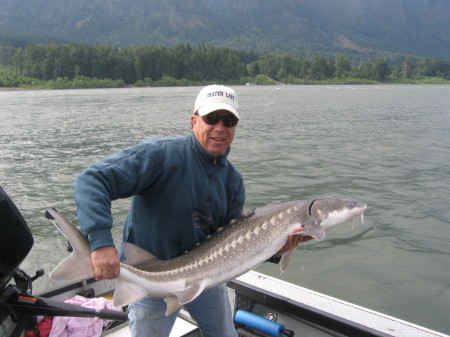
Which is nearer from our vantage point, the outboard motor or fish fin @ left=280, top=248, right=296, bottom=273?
the outboard motor

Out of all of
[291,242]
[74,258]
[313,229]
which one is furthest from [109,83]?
[74,258]

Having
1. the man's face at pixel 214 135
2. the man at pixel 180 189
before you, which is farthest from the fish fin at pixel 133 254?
the man's face at pixel 214 135

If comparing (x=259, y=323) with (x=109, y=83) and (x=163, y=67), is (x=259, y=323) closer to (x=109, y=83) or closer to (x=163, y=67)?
(x=109, y=83)

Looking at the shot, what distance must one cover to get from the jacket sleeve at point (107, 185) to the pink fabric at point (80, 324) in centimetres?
179

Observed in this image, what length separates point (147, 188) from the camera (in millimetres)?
2645

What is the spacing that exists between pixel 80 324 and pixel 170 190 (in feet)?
6.55

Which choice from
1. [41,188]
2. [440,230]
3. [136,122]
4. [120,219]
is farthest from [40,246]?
[136,122]

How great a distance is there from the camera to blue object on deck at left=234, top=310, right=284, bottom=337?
359 centimetres

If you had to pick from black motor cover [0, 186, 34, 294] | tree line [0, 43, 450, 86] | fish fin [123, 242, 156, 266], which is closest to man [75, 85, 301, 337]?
fish fin [123, 242, 156, 266]

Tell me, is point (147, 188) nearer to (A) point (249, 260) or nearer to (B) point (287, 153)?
(A) point (249, 260)

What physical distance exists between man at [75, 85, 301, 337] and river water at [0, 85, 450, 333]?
4.50 meters

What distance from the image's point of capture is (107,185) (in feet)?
7.61

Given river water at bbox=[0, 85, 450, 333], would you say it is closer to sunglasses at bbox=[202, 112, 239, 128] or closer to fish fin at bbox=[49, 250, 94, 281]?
sunglasses at bbox=[202, 112, 239, 128]

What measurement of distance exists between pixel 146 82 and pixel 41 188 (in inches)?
3227
